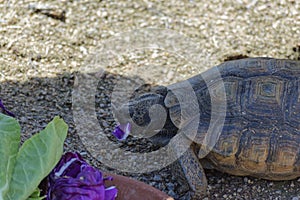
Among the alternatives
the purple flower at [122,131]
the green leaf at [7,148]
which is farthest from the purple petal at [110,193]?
→ the purple flower at [122,131]

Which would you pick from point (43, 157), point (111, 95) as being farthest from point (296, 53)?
point (43, 157)

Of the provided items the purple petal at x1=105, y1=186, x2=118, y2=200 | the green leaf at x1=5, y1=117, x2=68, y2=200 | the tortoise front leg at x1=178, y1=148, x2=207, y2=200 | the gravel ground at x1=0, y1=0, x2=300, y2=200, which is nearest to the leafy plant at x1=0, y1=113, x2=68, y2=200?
the green leaf at x1=5, y1=117, x2=68, y2=200

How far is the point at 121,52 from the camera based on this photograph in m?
5.23

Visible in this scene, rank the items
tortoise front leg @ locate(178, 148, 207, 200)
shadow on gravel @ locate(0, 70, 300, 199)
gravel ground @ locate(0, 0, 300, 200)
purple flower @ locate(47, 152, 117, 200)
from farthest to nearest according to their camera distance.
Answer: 1. gravel ground @ locate(0, 0, 300, 200)
2. shadow on gravel @ locate(0, 70, 300, 199)
3. tortoise front leg @ locate(178, 148, 207, 200)
4. purple flower @ locate(47, 152, 117, 200)

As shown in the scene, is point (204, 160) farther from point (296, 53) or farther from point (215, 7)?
point (215, 7)

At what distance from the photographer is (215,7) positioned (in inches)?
230

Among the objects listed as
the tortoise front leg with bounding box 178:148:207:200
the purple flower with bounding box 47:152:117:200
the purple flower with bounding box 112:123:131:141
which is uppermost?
the purple flower with bounding box 47:152:117:200

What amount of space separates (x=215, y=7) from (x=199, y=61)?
902mm

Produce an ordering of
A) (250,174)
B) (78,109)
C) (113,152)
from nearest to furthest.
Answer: (250,174), (113,152), (78,109)

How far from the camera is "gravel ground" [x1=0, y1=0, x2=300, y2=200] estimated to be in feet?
13.7

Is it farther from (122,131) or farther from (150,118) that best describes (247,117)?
(122,131)

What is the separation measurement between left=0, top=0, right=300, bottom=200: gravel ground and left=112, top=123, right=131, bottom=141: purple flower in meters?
0.29

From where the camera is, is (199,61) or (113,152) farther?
(199,61)

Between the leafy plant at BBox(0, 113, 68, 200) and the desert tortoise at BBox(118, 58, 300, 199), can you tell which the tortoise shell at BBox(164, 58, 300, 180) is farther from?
the leafy plant at BBox(0, 113, 68, 200)
